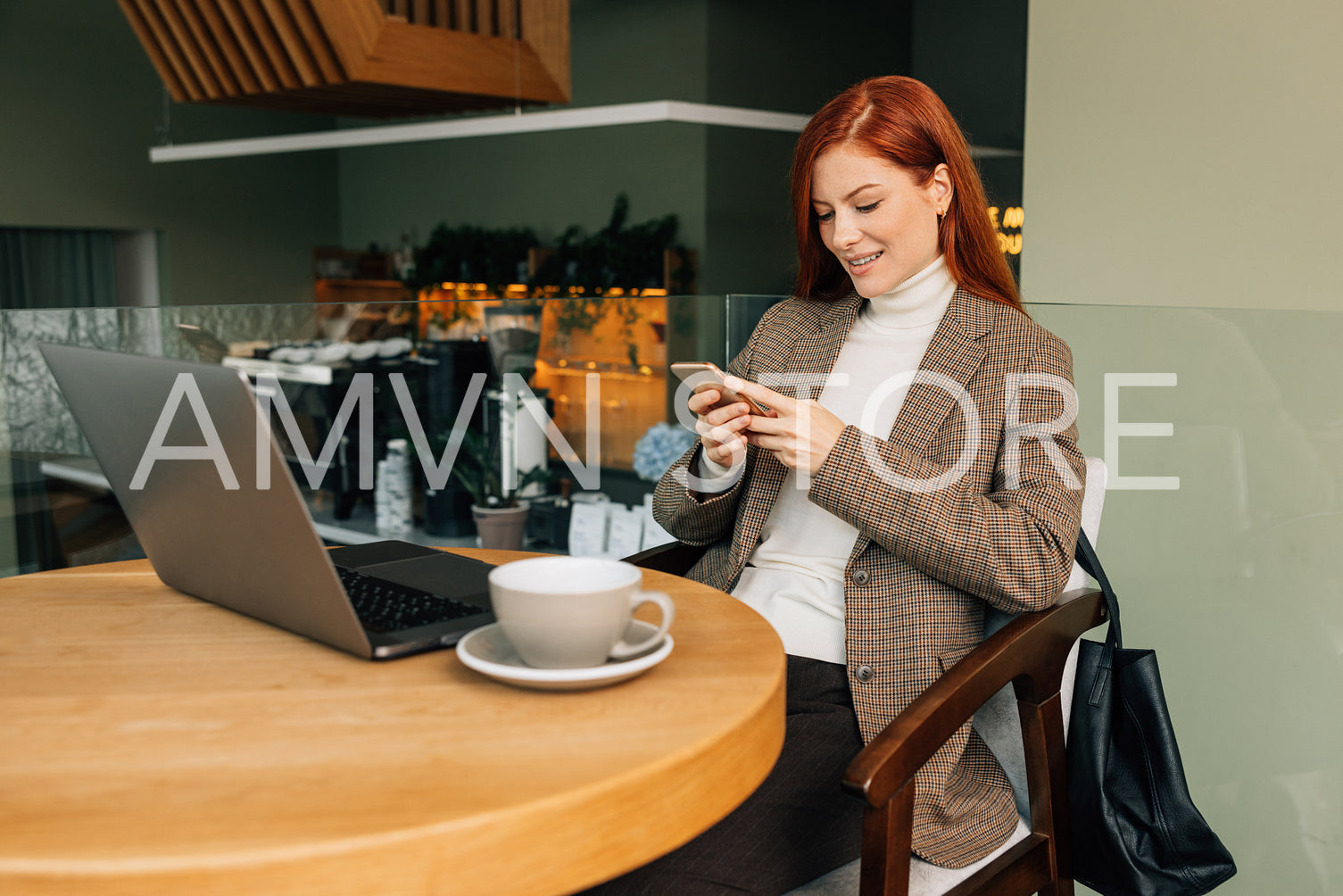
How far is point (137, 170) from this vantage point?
937cm

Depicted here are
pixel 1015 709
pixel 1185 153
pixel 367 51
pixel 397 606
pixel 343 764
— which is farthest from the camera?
pixel 367 51

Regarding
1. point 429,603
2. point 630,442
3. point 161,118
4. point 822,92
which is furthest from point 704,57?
point 429,603

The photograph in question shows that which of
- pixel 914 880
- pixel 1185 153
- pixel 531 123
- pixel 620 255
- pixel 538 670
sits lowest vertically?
pixel 914 880

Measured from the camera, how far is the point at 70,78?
29.1 feet

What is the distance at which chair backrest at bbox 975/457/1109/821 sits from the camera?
4.63ft

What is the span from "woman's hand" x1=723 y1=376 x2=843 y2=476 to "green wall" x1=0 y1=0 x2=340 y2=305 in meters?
9.19

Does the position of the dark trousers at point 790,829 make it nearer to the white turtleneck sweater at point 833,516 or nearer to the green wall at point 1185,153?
the white turtleneck sweater at point 833,516

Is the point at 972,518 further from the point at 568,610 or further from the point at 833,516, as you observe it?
the point at 568,610

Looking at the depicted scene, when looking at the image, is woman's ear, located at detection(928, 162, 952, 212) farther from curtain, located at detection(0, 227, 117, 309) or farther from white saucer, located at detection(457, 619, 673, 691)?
curtain, located at detection(0, 227, 117, 309)

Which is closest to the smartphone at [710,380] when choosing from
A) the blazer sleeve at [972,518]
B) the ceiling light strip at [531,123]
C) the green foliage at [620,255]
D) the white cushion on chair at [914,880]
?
the blazer sleeve at [972,518]

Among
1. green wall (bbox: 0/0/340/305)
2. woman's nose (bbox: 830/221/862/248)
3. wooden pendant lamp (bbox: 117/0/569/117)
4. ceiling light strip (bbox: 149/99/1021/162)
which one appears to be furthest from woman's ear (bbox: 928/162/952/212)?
green wall (bbox: 0/0/340/305)

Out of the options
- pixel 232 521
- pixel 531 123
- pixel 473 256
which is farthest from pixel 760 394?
pixel 473 256

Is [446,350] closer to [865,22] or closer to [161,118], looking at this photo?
[865,22]

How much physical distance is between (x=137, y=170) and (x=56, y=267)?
1.03m
